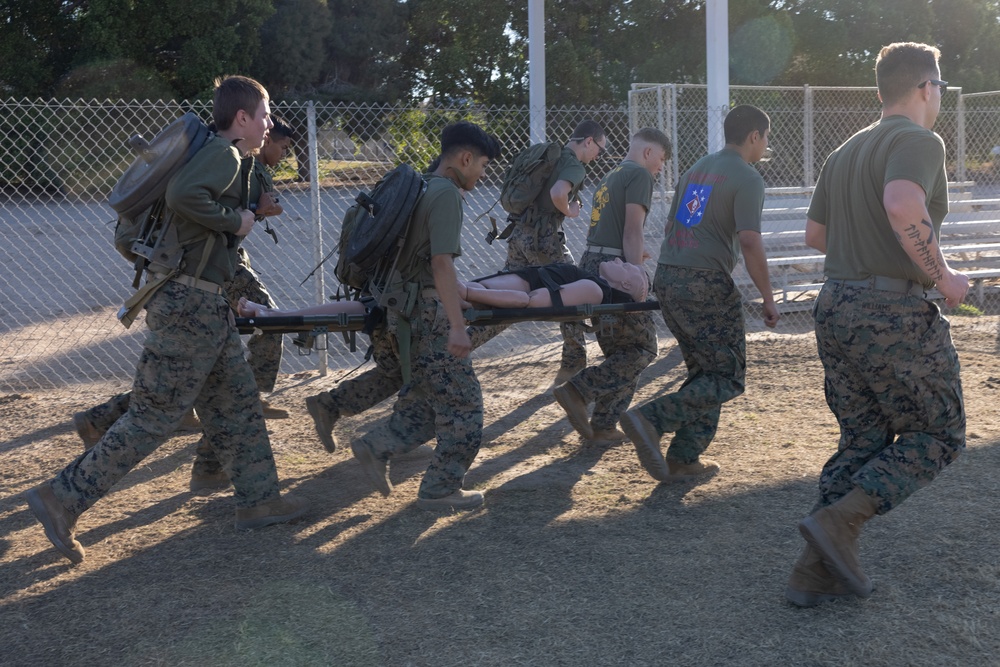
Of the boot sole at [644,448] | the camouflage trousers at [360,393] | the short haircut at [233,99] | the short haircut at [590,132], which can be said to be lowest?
the boot sole at [644,448]

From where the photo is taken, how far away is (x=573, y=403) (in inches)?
216

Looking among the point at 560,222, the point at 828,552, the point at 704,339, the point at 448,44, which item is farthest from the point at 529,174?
the point at 448,44

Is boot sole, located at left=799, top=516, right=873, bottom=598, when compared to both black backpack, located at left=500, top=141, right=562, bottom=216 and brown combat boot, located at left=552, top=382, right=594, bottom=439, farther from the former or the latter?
black backpack, located at left=500, top=141, right=562, bottom=216

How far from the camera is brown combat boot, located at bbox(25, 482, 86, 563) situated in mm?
3980

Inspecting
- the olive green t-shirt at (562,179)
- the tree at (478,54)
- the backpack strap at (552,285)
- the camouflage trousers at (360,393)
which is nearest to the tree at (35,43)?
the tree at (478,54)

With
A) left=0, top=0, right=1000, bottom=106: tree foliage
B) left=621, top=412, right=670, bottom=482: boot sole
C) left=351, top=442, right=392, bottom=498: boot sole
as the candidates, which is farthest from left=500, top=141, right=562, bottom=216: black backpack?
left=0, top=0, right=1000, bottom=106: tree foliage

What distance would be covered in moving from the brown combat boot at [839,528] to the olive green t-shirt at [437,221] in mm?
1830

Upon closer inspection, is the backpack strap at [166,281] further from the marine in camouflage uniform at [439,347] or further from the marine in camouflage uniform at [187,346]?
the marine in camouflage uniform at [439,347]

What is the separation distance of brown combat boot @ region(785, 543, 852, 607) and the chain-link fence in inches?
144

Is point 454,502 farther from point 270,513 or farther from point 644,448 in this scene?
point 644,448

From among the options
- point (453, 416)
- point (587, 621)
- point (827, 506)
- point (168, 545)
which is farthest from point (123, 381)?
point (827, 506)

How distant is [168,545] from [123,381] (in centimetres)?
361

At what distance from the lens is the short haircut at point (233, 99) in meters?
4.11

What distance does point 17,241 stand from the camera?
12.3 m
